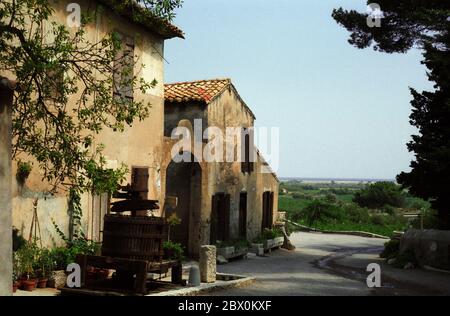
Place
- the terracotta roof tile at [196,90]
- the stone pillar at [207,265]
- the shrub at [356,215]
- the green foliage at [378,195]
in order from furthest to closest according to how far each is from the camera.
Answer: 1. the green foliage at [378,195]
2. the shrub at [356,215]
3. the terracotta roof tile at [196,90]
4. the stone pillar at [207,265]

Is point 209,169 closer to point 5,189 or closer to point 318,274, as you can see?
point 318,274

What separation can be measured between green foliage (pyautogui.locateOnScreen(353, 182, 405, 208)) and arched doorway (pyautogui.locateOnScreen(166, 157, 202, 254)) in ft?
137

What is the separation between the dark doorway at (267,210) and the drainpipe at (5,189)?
16747 millimetres

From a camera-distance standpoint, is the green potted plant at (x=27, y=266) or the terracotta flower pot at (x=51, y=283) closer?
the green potted plant at (x=27, y=266)

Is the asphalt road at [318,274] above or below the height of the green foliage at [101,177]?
below

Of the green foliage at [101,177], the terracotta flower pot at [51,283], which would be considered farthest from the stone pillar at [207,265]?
the green foliage at [101,177]

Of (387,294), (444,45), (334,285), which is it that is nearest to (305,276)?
(334,285)

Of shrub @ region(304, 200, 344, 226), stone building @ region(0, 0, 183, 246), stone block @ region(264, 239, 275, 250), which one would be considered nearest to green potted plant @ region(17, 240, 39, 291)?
stone building @ region(0, 0, 183, 246)

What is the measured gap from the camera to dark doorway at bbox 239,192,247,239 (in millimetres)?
20641

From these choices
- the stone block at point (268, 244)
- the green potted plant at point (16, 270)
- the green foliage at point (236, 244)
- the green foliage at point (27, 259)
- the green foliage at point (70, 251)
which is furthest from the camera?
the stone block at point (268, 244)

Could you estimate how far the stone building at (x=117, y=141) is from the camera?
10914mm

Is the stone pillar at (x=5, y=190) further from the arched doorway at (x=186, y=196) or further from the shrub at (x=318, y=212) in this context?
the shrub at (x=318, y=212)

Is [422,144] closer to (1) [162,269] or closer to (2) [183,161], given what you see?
(2) [183,161]

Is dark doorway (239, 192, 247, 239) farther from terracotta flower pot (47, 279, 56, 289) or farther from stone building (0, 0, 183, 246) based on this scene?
terracotta flower pot (47, 279, 56, 289)
